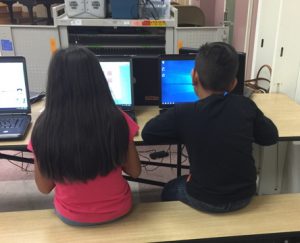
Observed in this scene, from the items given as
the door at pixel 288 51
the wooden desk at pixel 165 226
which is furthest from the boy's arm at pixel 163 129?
the door at pixel 288 51

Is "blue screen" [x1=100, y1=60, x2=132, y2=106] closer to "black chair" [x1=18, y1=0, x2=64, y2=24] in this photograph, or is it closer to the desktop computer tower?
the desktop computer tower

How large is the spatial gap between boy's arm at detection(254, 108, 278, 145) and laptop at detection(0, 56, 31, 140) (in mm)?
1147

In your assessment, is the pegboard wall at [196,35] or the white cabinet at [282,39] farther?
the pegboard wall at [196,35]

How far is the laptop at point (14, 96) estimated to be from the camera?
5.79 ft

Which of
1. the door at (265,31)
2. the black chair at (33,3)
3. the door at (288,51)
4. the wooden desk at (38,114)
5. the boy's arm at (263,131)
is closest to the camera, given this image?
the boy's arm at (263,131)

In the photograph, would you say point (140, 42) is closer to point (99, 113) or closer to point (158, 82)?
point (158, 82)

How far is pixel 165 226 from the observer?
1400 mm

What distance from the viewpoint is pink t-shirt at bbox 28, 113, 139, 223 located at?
51.3 inches

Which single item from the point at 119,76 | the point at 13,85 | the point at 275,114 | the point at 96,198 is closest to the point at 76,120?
the point at 96,198

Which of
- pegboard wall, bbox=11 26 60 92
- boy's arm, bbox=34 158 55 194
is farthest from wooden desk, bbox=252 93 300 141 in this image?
pegboard wall, bbox=11 26 60 92

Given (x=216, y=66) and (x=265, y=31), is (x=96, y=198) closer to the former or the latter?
(x=216, y=66)

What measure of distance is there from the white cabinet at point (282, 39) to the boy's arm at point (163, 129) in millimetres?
1211

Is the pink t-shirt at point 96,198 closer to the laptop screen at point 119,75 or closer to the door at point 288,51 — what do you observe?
the laptop screen at point 119,75

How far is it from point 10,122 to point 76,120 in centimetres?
81
